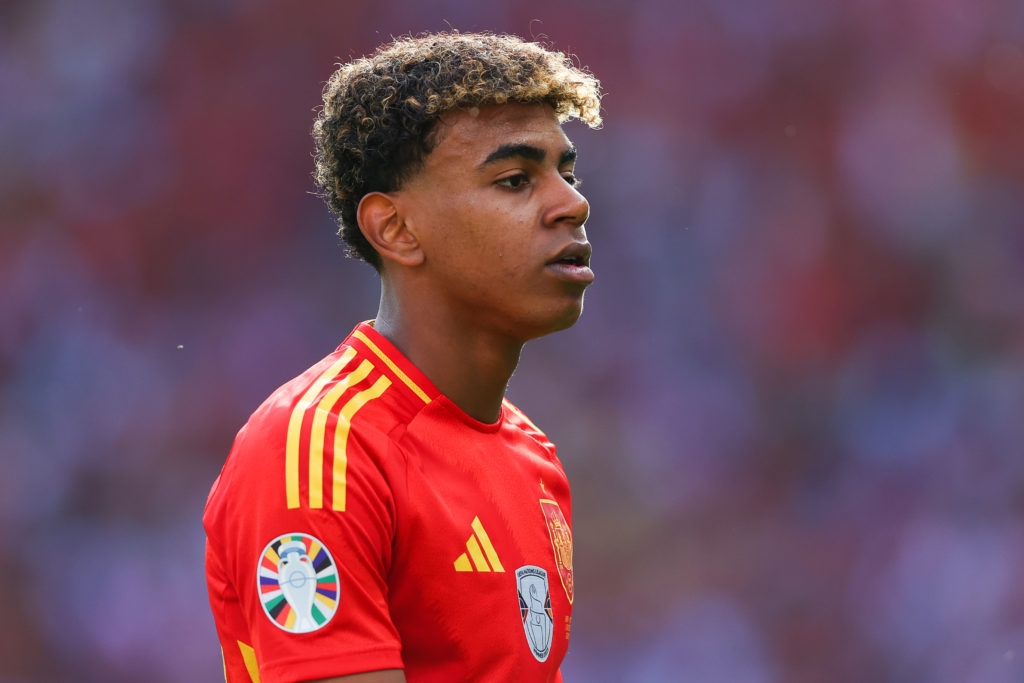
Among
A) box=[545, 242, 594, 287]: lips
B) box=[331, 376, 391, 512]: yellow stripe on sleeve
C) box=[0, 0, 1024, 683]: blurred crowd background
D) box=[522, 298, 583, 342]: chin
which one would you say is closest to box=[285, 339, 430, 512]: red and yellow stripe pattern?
box=[331, 376, 391, 512]: yellow stripe on sleeve

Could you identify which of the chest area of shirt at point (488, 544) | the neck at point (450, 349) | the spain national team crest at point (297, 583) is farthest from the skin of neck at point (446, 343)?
the spain national team crest at point (297, 583)

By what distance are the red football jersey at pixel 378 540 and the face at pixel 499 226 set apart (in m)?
0.21

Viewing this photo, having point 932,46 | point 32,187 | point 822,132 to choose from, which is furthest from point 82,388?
point 932,46

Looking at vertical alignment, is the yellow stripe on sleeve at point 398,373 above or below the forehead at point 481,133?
below

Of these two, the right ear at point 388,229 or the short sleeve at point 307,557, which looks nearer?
the short sleeve at point 307,557

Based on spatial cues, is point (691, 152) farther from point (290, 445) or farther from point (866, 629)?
point (290, 445)

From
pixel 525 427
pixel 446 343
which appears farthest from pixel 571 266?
pixel 525 427

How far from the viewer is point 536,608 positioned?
2.33 meters

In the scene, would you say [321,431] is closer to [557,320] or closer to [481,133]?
[557,320]

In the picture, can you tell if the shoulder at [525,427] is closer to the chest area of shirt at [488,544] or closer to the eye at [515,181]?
the chest area of shirt at [488,544]

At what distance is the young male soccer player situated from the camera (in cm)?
194

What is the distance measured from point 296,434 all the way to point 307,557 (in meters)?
0.23

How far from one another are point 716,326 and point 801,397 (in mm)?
583

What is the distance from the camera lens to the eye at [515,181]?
240cm
